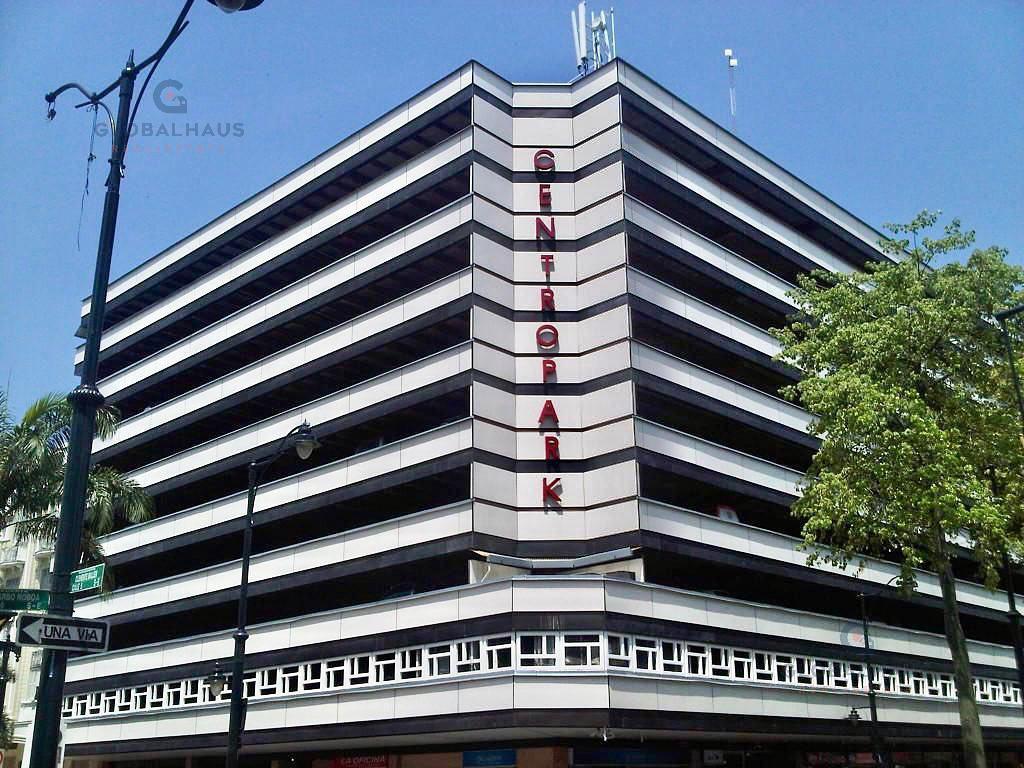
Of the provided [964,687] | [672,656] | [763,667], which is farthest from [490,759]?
[964,687]

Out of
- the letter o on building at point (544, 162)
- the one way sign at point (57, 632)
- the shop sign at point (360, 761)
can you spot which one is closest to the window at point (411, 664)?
the shop sign at point (360, 761)

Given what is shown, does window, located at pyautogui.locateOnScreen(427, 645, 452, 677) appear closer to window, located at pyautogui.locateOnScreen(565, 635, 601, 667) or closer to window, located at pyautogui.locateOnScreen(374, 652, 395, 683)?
window, located at pyautogui.locateOnScreen(374, 652, 395, 683)

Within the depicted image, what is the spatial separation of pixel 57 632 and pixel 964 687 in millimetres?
25738

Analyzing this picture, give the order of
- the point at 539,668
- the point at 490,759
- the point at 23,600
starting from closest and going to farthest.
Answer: the point at 23,600, the point at 539,668, the point at 490,759

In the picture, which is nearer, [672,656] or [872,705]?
[672,656]

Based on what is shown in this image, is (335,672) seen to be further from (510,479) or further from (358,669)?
(510,479)

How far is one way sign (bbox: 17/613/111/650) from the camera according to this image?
1260 centimetres

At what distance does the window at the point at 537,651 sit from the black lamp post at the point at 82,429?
19786 millimetres

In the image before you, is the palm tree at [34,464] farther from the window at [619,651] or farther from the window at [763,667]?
the window at [763,667]

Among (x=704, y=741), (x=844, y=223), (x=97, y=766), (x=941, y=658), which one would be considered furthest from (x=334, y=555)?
(x=844, y=223)

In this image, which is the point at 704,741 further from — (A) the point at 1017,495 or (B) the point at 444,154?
(B) the point at 444,154

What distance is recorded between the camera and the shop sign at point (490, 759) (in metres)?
35.4

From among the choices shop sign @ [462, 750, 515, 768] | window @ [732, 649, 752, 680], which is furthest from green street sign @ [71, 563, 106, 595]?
window @ [732, 649, 752, 680]

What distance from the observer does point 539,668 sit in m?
31.6
